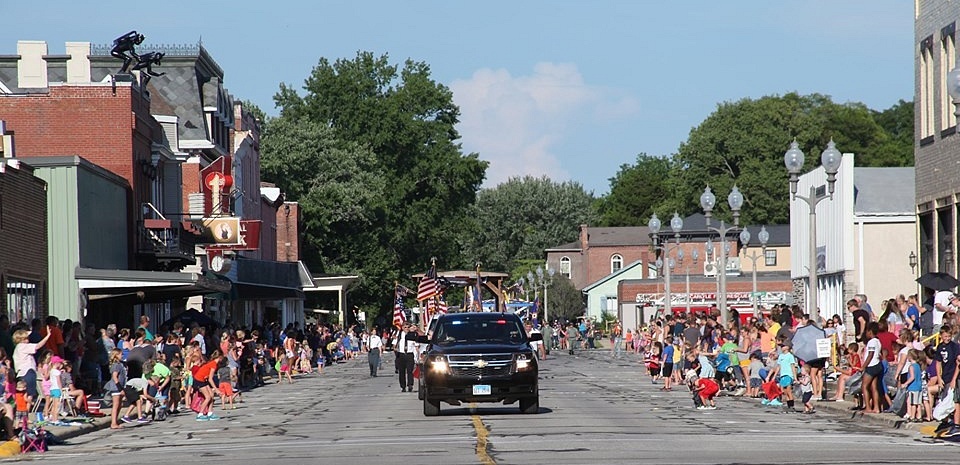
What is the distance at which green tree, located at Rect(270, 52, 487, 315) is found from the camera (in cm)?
9950

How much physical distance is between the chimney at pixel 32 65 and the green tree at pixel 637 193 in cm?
10111

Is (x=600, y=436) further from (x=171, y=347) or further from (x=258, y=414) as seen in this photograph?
(x=171, y=347)

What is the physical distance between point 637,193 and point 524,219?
37.0 feet

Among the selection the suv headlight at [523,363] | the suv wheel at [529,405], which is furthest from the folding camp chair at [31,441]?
the suv wheel at [529,405]

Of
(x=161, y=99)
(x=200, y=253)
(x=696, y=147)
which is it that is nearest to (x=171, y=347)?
(x=200, y=253)

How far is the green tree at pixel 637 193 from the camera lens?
153m

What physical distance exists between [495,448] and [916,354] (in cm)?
766

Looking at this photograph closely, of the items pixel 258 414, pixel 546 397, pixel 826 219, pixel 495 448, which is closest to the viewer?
pixel 495 448

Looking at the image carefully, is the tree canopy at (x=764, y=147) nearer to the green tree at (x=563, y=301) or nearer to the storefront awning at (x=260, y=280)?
the green tree at (x=563, y=301)

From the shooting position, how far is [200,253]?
6284 cm

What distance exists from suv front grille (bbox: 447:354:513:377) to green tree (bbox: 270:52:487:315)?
7123 cm

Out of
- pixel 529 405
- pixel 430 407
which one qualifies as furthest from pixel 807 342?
pixel 430 407

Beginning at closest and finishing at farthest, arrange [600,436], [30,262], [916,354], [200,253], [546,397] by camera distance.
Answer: [600,436]
[916,354]
[546,397]
[30,262]
[200,253]

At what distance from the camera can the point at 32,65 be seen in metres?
51.5
